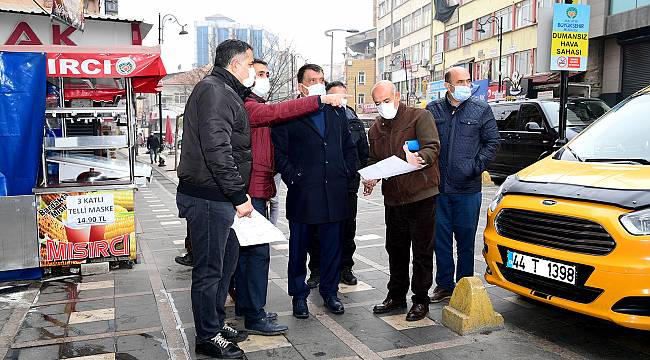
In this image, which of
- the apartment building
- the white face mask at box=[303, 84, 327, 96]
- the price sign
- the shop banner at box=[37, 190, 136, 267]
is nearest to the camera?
the white face mask at box=[303, 84, 327, 96]

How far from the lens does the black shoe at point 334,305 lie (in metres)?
4.97

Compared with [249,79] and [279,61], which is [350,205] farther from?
[279,61]

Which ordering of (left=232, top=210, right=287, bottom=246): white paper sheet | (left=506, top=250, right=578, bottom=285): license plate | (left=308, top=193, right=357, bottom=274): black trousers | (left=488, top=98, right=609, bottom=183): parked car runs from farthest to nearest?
(left=488, top=98, right=609, bottom=183): parked car, (left=308, top=193, right=357, bottom=274): black trousers, (left=232, top=210, right=287, bottom=246): white paper sheet, (left=506, top=250, right=578, bottom=285): license plate

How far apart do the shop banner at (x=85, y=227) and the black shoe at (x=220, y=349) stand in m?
3.02

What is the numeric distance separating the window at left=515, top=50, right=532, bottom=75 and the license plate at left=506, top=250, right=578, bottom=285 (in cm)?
3301

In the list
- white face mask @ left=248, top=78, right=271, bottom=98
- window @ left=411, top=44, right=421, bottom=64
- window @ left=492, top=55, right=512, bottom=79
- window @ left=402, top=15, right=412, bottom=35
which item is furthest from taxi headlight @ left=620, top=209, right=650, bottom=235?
window @ left=402, top=15, right=412, bottom=35

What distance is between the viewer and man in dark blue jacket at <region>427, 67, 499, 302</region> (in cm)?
519

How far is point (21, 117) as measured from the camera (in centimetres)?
608

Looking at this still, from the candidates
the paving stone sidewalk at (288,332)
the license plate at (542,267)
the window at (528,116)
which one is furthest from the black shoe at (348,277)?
the window at (528,116)

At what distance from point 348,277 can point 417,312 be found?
1.31 metres

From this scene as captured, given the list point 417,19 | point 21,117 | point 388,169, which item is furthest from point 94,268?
point 417,19

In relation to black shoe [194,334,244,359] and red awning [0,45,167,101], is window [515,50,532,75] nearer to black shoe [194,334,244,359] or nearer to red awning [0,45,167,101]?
red awning [0,45,167,101]

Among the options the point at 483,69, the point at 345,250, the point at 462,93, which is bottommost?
the point at 345,250

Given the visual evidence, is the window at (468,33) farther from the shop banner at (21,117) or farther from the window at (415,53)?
the shop banner at (21,117)
